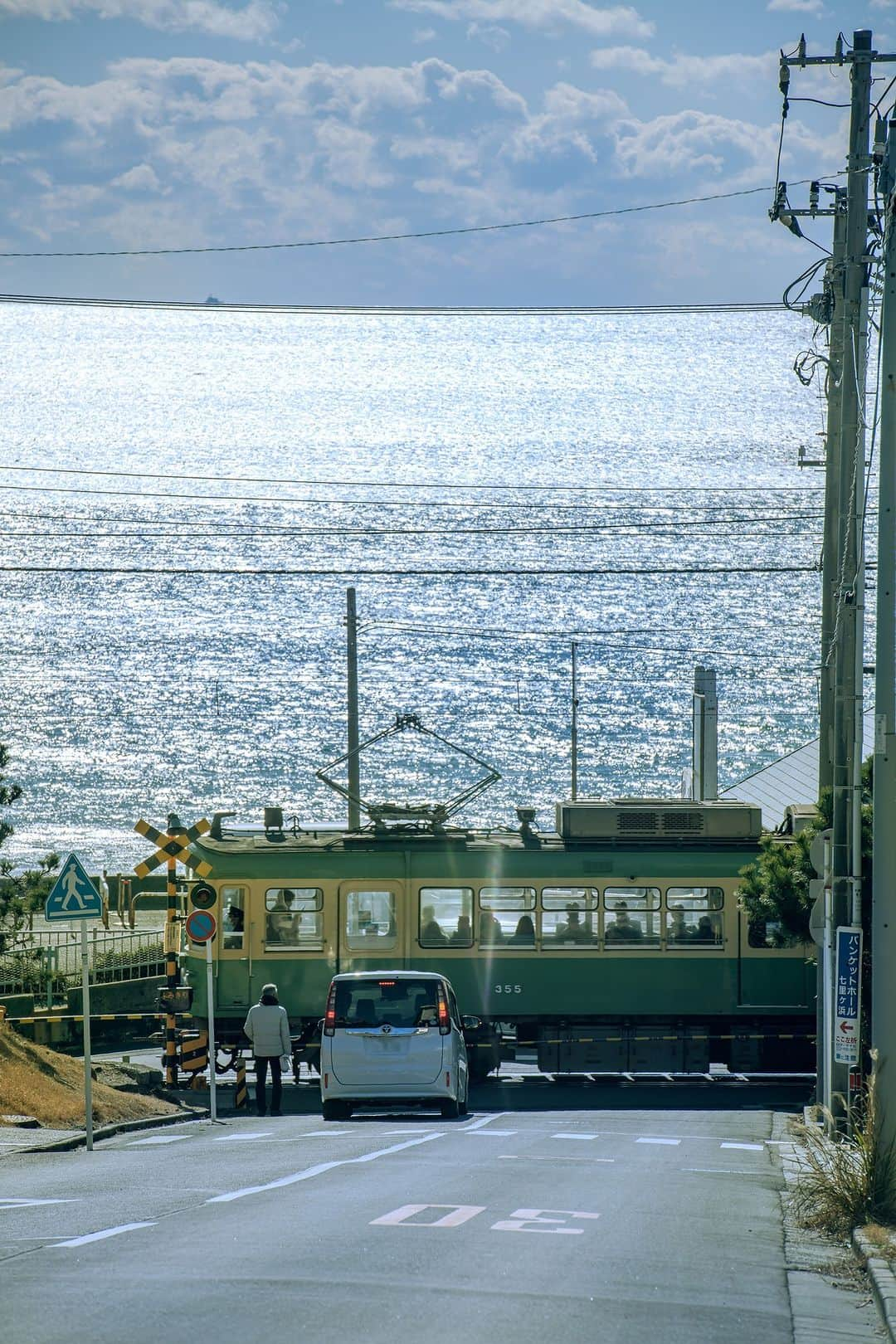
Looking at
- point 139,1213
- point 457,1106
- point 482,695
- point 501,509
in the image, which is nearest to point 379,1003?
point 457,1106

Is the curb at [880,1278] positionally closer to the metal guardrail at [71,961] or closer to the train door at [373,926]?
the train door at [373,926]

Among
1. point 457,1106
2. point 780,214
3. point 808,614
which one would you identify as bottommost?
point 457,1106

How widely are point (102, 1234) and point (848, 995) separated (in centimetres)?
597

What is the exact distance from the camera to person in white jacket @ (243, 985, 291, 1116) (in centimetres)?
1991

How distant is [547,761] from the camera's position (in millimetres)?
117125

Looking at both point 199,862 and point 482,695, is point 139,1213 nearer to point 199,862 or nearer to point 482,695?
point 199,862

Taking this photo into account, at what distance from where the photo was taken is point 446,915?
78.2ft

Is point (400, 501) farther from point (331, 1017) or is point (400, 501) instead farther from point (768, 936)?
point (331, 1017)

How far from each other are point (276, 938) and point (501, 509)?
157878 mm

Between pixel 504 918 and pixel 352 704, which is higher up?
pixel 352 704

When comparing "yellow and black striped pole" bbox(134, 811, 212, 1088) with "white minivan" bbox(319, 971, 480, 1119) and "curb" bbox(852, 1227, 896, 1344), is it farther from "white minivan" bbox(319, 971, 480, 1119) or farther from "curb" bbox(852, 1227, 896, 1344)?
"curb" bbox(852, 1227, 896, 1344)

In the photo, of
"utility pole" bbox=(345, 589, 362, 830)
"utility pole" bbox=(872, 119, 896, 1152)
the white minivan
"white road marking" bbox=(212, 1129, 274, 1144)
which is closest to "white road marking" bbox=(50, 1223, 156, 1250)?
"utility pole" bbox=(872, 119, 896, 1152)

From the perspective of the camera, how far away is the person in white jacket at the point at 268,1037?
19906 millimetres

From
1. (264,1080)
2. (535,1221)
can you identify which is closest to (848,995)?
(535,1221)
